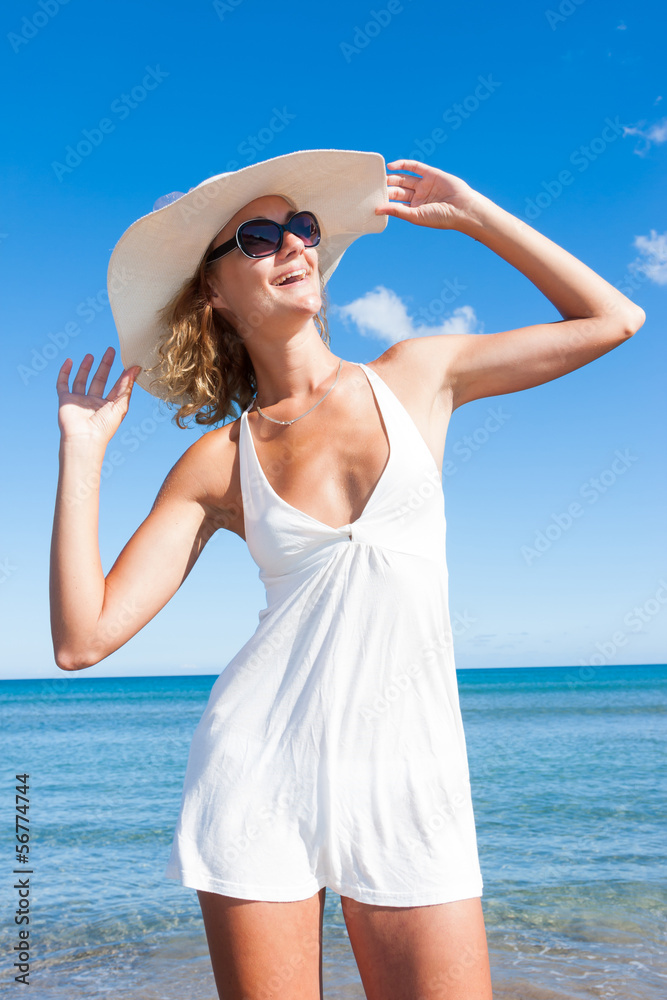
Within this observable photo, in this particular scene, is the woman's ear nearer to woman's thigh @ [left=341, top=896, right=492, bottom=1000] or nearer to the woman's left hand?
the woman's left hand

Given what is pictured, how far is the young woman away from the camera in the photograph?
1.76 metres

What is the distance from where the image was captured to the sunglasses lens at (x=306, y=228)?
2412mm

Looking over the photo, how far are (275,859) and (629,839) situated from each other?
33.2 ft

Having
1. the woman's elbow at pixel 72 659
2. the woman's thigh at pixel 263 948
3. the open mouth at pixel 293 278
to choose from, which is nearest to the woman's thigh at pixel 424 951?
the woman's thigh at pixel 263 948

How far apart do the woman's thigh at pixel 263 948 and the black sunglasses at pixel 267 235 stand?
173 centimetres

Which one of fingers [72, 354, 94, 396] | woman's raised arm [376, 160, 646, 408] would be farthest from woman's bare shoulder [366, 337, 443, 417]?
fingers [72, 354, 94, 396]

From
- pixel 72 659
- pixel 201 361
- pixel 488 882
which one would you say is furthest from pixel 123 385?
pixel 488 882

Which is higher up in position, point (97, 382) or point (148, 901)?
point (97, 382)

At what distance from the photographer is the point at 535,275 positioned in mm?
2266

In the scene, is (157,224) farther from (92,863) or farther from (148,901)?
(92,863)

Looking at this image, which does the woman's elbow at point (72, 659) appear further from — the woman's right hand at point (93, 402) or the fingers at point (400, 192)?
the fingers at point (400, 192)

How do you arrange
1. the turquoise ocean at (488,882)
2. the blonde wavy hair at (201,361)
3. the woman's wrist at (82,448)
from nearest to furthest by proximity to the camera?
the woman's wrist at (82,448)
the blonde wavy hair at (201,361)
the turquoise ocean at (488,882)

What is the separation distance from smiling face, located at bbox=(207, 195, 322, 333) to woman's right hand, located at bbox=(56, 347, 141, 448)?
419mm

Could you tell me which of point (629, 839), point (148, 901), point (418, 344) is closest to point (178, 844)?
point (418, 344)
